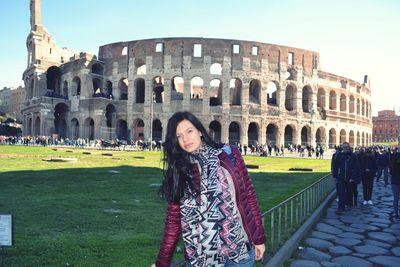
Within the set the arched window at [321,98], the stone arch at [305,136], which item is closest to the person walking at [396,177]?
the stone arch at [305,136]

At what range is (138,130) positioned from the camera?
41.1m

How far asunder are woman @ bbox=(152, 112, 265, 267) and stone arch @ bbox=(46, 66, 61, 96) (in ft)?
153

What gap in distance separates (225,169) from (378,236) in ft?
16.7

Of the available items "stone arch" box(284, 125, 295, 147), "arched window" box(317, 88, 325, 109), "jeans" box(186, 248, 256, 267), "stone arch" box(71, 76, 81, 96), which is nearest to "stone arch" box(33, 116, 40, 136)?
"stone arch" box(71, 76, 81, 96)

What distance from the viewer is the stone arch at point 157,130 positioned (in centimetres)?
3897

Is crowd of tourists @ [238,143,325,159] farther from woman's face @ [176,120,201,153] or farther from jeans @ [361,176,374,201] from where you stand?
woman's face @ [176,120,201,153]

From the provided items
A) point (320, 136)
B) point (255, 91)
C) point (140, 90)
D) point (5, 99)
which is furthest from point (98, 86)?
point (5, 99)

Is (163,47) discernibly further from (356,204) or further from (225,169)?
(225,169)

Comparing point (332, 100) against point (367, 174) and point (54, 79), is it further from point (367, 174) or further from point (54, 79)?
point (367, 174)

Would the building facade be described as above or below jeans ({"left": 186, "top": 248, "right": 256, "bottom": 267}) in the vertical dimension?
above

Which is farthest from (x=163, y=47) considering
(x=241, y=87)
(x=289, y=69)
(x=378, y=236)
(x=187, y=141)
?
(x=187, y=141)

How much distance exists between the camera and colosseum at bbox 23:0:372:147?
37.6 metres

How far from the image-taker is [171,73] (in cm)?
3769

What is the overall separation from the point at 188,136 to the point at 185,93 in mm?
35470
